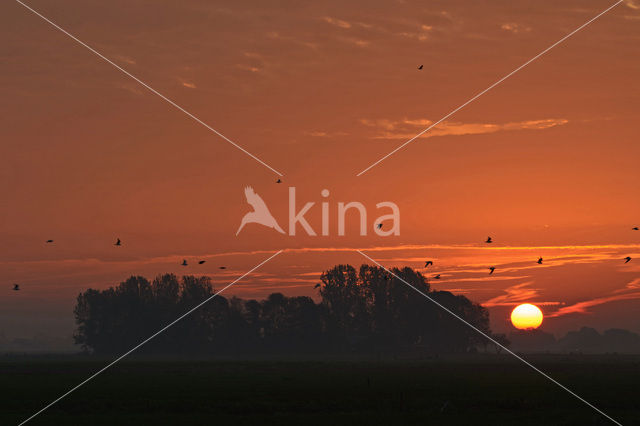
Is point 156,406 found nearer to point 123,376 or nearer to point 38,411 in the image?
point 38,411

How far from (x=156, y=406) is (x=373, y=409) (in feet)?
65.1

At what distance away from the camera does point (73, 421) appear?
61.3 metres

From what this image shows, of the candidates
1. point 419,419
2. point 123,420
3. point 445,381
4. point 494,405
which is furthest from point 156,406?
point 445,381

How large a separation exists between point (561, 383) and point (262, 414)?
52.8m

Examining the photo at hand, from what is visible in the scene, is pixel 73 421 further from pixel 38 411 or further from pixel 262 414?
pixel 262 414

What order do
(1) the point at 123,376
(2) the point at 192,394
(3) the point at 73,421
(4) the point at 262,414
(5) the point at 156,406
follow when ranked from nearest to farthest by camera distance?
1. (3) the point at 73,421
2. (4) the point at 262,414
3. (5) the point at 156,406
4. (2) the point at 192,394
5. (1) the point at 123,376

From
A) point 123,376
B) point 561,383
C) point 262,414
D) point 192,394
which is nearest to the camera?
point 262,414

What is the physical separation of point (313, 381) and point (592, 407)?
145 ft

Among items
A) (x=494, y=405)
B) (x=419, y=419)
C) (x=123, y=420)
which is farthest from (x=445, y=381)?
(x=123, y=420)

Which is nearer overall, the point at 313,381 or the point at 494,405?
the point at 494,405

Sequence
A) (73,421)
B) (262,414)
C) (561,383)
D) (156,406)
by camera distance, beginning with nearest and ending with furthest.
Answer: (73,421), (262,414), (156,406), (561,383)

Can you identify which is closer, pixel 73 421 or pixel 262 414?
pixel 73 421

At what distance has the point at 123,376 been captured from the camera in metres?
118

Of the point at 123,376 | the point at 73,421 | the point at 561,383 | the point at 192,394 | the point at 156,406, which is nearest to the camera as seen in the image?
the point at 73,421
